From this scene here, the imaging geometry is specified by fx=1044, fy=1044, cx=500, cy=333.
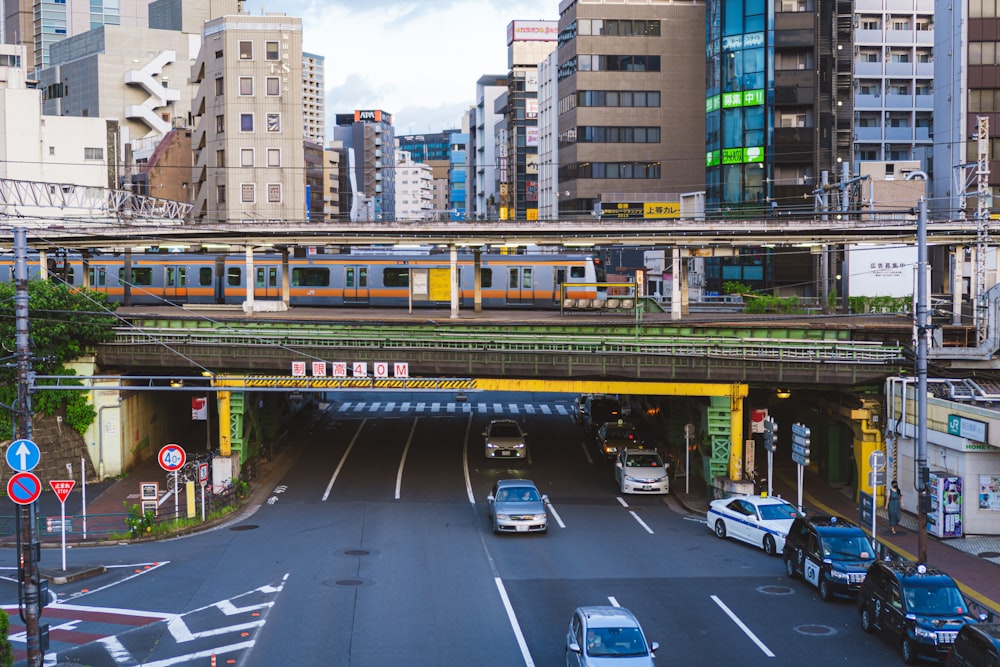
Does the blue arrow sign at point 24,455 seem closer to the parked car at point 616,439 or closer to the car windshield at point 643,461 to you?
the car windshield at point 643,461

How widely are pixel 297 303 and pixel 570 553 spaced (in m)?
32.5

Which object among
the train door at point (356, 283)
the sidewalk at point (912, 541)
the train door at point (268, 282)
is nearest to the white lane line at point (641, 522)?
the sidewalk at point (912, 541)

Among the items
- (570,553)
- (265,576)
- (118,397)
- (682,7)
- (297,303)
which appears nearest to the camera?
(265,576)

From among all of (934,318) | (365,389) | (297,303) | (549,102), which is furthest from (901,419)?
(549,102)

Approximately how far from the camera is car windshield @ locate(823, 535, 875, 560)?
2575cm

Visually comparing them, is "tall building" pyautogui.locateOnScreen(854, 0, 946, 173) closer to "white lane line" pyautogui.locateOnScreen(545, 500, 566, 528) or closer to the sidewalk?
the sidewalk

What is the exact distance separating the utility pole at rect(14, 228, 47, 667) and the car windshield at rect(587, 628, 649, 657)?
9.98 metres

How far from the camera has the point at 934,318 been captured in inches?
1796

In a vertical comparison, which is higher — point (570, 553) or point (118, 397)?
point (118, 397)

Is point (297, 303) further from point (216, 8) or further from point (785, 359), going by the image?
point (216, 8)

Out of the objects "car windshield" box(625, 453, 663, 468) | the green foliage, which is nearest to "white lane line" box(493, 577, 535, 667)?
the green foliage

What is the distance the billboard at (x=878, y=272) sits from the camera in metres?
54.6

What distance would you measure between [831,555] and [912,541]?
23.4 feet

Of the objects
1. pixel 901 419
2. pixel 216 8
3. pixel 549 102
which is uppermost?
pixel 216 8
